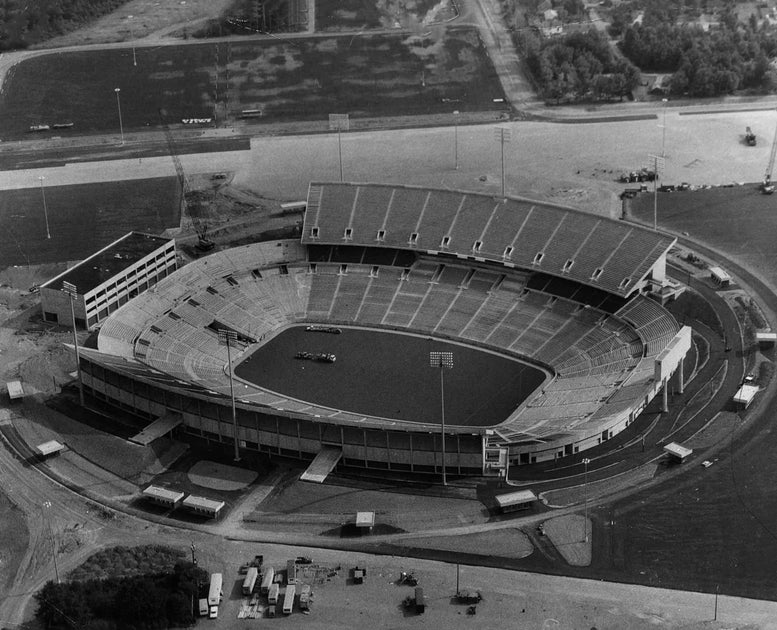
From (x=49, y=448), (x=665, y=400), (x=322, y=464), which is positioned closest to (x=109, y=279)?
(x=49, y=448)

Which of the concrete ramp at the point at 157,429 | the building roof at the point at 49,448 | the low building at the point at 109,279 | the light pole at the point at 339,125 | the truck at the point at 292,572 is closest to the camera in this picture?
the truck at the point at 292,572

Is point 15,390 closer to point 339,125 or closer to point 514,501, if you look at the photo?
point 514,501

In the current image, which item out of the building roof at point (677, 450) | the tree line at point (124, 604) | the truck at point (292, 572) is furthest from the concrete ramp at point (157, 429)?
the building roof at point (677, 450)

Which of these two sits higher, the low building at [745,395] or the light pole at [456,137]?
the light pole at [456,137]

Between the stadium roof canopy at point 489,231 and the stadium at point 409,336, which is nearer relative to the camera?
the stadium at point 409,336

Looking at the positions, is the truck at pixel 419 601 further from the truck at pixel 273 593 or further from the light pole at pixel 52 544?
the light pole at pixel 52 544

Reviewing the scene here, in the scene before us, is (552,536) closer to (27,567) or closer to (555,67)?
(27,567)
